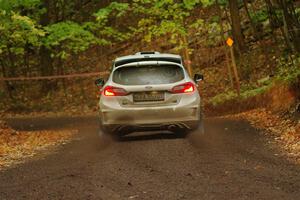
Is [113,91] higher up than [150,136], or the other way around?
[113,91]

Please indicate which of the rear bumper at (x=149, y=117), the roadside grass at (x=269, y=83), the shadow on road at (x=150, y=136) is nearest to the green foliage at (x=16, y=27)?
the shadow on road at (x=150, y=136)

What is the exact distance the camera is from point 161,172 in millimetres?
8664

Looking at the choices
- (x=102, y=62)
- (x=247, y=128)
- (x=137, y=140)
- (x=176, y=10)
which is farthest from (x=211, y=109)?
(x=102, y=62)

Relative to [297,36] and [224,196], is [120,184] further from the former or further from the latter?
[297,36]

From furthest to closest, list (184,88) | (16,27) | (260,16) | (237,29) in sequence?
(237,29) → (260,16) → (16,27) → (184,88)

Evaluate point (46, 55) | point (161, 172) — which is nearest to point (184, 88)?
point (161, 172)

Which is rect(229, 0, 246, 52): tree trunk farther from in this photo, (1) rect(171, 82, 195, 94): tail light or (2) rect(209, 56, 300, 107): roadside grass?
(1) rect(171, 82, 195, 94): tail light

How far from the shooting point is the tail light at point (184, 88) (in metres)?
12.0

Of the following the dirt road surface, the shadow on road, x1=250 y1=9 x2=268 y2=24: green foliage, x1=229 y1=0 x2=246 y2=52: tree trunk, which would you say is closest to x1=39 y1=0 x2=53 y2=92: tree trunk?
x1=229 y1=0 x2=246 y2=52: tree trunk

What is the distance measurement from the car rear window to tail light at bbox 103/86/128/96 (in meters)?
0.17

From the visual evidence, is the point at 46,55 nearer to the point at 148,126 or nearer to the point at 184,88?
the point at 148,126

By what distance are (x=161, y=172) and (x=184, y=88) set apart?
12.3 feet

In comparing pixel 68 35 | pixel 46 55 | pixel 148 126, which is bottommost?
pixel 46 55

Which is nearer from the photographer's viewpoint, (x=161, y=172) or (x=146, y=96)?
(x=161, y=172)
